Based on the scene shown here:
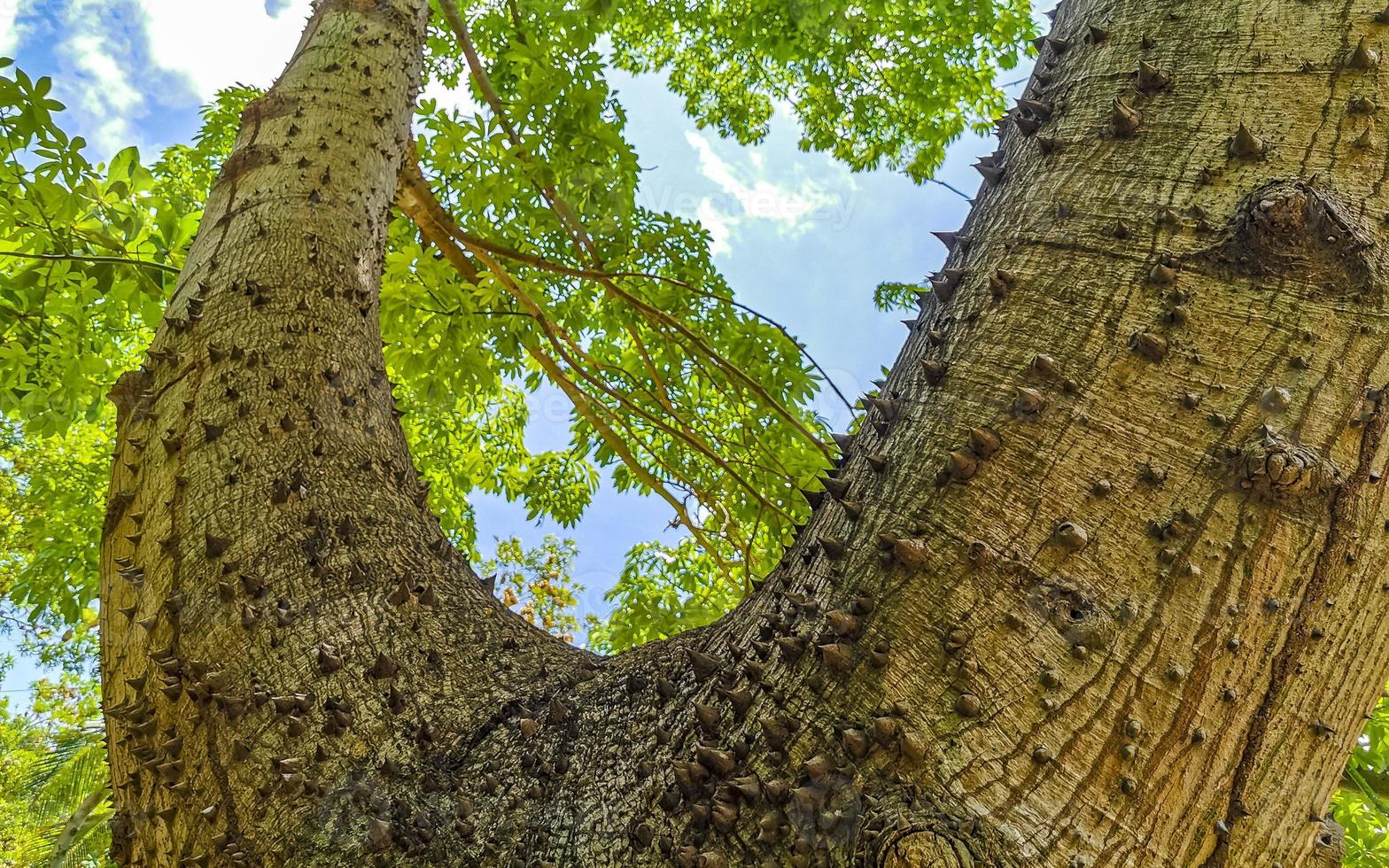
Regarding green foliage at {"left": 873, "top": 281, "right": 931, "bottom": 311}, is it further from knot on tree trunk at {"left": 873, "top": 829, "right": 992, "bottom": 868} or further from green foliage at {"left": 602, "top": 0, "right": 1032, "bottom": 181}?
knot on tree trunk at {"left": 873, "top": 829, "right": 992, "bottom": 868}

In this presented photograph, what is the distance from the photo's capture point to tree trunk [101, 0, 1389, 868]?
93cm

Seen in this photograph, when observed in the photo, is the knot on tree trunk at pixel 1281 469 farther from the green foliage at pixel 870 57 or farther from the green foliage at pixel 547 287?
the green foliage at pixel 870 57

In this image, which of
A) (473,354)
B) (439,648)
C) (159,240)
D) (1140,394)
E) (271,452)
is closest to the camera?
(1140,394)

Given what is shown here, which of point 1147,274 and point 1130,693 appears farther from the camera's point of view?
point 1147,274

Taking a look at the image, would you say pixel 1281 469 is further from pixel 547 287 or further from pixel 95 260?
pixel 547 287

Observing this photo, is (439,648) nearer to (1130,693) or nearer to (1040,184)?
(1130,693)

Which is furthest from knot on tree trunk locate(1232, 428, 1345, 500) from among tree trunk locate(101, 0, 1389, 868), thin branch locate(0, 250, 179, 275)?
thin branch locate(0, 250, 179, 275)

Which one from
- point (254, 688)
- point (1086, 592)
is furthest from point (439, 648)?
point (1086, 592)

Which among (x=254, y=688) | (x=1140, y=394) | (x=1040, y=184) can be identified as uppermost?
(x=1040, y=184)

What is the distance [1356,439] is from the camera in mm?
1001

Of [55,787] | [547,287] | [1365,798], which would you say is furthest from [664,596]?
→ [55,787]

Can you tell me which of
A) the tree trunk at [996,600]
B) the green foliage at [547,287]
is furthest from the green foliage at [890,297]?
the tree trunk at [996,600]

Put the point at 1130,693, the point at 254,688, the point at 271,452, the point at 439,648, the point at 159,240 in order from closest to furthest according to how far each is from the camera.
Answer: the point at 1130,693
the point at 254,688
the point at 439,648
the point at 271,452
the point at 159,240

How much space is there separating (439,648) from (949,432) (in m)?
0.91
